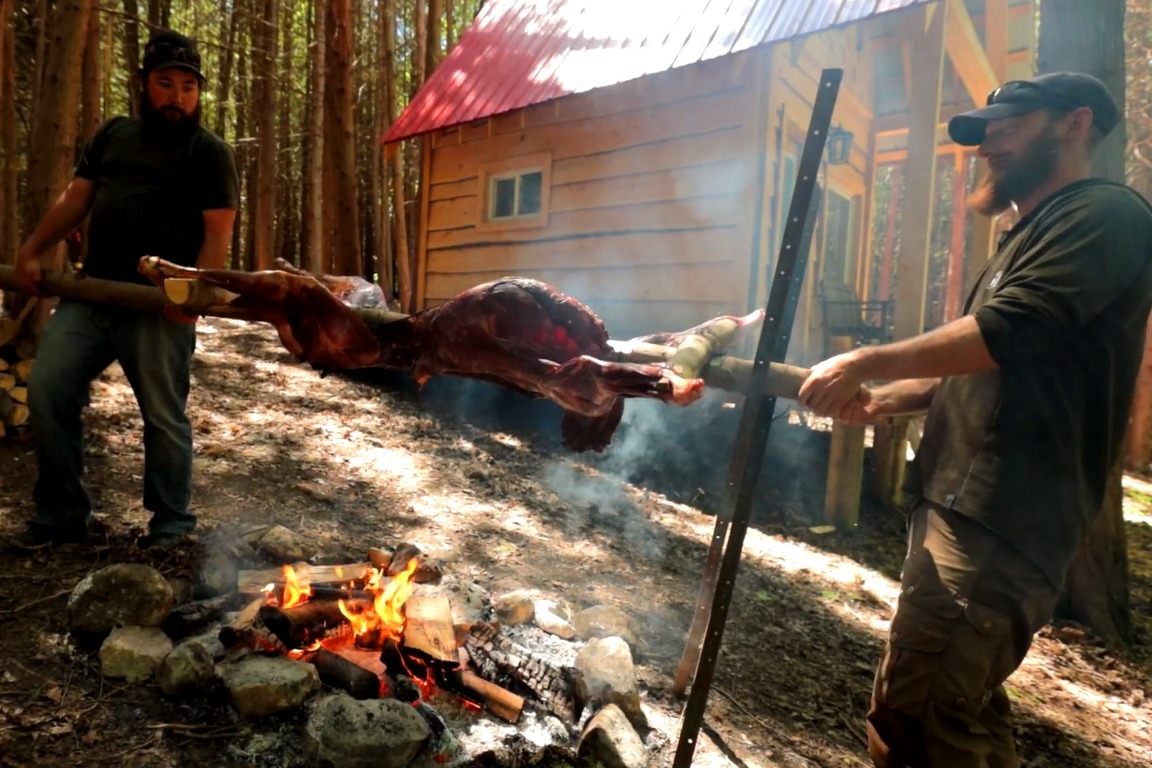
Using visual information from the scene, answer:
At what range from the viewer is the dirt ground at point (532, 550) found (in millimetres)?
2527

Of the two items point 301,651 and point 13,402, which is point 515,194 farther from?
point 301,651

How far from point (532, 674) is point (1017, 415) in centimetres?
212

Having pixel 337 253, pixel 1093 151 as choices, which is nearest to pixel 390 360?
pixel 1093 151

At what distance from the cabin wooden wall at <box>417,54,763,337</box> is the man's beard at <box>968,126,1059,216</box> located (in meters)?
4.08

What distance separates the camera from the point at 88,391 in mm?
3422

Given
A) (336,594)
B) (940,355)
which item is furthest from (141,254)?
(940,355)

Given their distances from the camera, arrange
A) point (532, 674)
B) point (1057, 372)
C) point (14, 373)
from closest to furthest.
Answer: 1. point (1057, 372)
2. point (532, 674)
3. point (14, 373)

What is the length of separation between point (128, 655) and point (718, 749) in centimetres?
247

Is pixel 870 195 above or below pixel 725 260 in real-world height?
above

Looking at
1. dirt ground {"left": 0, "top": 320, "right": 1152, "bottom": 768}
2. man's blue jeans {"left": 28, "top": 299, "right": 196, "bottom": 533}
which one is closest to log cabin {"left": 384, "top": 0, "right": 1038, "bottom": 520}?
dirt ground {"left": 0, "top": 320, "right": 1152, "bottom": 768}

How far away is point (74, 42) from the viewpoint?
→ 4.81 m

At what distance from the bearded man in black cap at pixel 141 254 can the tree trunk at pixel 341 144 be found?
23.7 feet

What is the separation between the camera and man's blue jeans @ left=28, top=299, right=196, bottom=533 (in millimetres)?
3320

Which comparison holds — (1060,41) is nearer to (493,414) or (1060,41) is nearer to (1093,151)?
(1093,151)
